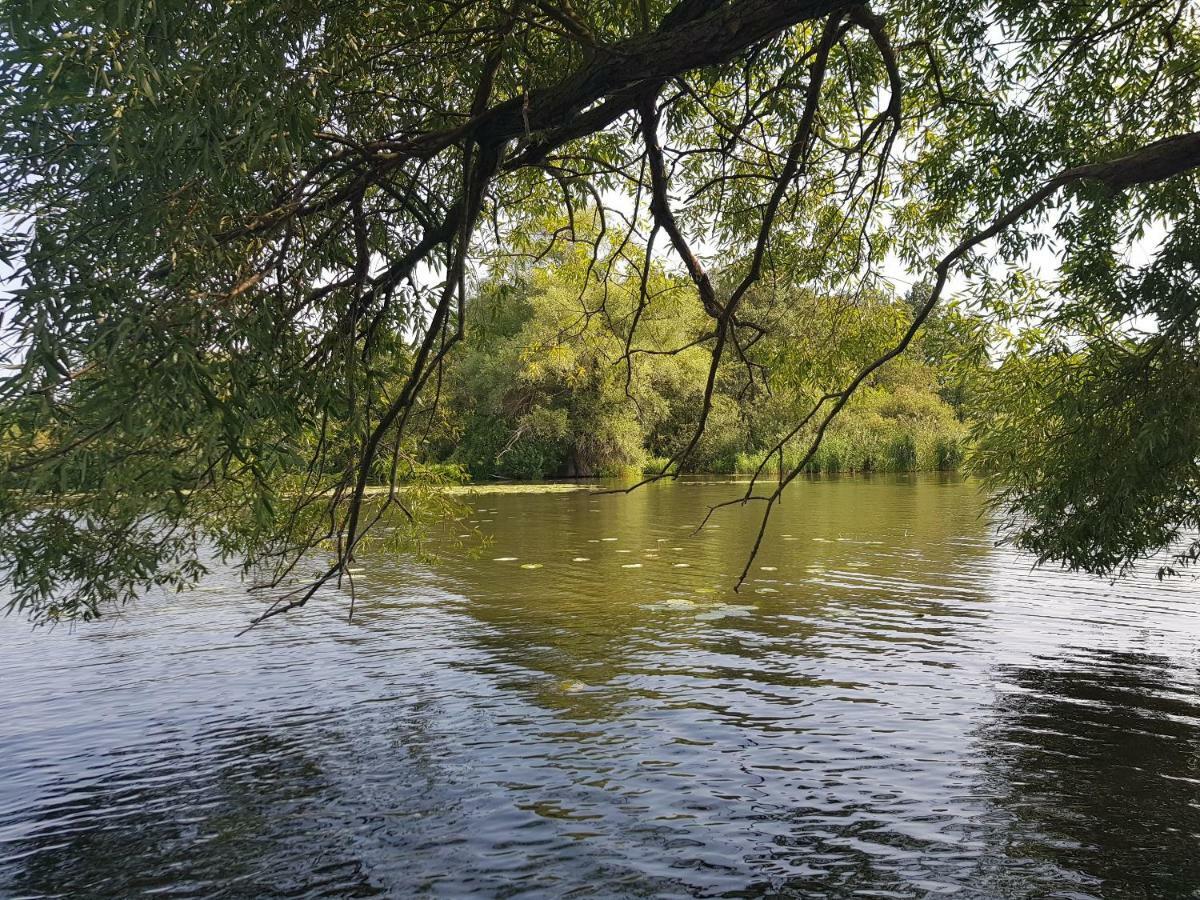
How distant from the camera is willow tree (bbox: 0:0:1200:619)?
3.86 metres

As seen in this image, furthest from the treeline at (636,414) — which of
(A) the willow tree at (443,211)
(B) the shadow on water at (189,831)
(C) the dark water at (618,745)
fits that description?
(B) the shadow on water at (189,831)

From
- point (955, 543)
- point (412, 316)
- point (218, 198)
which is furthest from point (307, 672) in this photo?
point (955, 543)

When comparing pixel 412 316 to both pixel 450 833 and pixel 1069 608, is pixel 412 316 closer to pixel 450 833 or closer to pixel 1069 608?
pixel 450 833

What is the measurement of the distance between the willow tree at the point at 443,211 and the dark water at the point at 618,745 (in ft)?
5.54

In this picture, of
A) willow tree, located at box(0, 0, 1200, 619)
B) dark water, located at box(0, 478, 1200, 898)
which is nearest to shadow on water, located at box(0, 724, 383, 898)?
dark water, located at box(0, 478, 1200, 898)

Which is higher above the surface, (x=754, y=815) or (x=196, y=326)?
(x=196, y=326)

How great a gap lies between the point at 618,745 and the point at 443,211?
466cm

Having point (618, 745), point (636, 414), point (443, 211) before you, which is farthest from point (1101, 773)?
point (636, 414)

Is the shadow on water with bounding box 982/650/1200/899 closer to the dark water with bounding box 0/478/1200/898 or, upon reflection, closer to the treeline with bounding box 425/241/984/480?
the dark water with bounding box 0/478/1200/898

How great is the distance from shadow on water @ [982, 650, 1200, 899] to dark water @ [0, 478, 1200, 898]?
31 mm

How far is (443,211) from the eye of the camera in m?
7.02

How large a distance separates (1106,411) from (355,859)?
7585 millimetres

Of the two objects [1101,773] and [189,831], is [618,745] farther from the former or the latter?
[1101,773]

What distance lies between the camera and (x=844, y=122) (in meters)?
8.72
